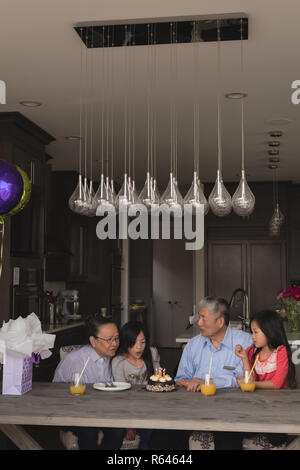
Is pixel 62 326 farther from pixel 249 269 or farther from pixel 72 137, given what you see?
pixel 249 269

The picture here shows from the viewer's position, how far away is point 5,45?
11.8 feet

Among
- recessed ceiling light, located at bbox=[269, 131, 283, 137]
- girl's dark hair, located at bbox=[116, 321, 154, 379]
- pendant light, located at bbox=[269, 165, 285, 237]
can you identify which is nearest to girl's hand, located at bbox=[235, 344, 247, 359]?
girl's dark hair, located at bbox=[116, 321, 154, 379]

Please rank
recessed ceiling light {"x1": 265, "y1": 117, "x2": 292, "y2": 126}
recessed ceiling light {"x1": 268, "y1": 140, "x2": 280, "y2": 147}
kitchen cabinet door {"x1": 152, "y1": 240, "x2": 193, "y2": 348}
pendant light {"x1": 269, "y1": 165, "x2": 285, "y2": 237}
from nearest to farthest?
recessed ceiling light {"x1": 265, "y1": 117, "x2": 292, "y2": 126} < recessed ceiling light {"x1": 268, "y1": 140, "x2": 280, "y2": 147} < pendant light {"x1": 269, "y1": 165, "x2": 285, "y2": 237} < kitchen cabinet door {"x1": 152, "y1": 240, "x2": 193, "y2": 348}

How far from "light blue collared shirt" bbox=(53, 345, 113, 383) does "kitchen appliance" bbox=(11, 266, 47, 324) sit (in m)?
1.81

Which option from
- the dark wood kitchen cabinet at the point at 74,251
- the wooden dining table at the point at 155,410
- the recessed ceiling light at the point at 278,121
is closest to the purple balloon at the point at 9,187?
the wooden dining table at the point at 155,410

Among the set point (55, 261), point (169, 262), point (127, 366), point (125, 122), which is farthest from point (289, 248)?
point (127, 366)

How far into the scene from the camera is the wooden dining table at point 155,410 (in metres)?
2.41

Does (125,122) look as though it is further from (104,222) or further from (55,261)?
(104,222)

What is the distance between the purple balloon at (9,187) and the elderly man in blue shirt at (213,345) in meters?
1.28

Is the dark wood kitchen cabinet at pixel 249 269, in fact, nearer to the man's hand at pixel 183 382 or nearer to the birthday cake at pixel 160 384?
the man's hand at pixel 183 382

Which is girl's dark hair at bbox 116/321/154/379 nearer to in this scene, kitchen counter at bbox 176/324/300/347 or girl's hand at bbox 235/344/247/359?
girl's hand at bbox 235/344/247/359

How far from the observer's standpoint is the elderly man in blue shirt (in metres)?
3.44

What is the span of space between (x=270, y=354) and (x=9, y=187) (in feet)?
5.59

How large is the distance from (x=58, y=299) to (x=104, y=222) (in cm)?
170
